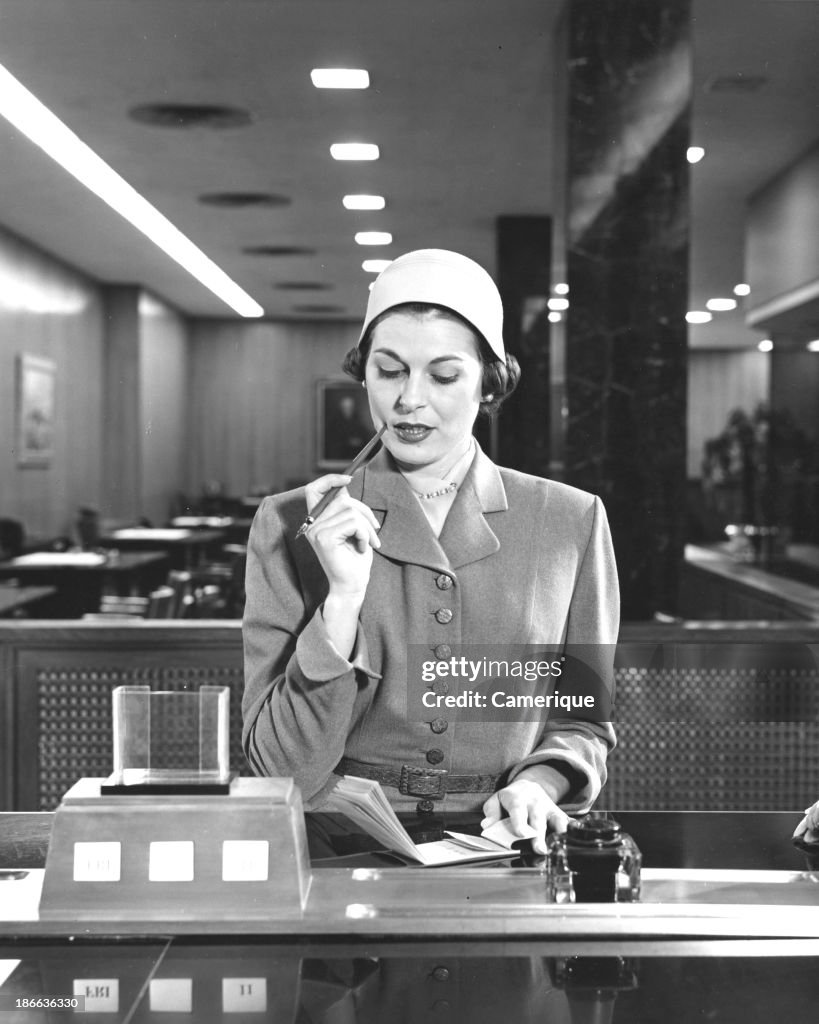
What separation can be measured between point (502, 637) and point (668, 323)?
4.58 ft

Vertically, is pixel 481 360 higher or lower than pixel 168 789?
higher

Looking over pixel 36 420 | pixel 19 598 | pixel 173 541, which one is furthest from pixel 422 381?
pixel 19 598

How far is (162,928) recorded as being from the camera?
1176 mm

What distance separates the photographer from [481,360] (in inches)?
68.2

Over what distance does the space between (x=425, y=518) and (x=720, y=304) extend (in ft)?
5.48

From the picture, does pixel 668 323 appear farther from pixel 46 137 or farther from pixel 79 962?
pixel 79 962

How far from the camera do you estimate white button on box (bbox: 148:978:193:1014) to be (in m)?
1.02

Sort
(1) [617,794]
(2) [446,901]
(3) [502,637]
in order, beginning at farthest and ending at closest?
1. (1) [617,794]
2. (3) [502,637]
3. (2) [446,901]

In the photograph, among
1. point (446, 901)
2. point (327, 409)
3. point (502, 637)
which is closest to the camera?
point (446, 901)

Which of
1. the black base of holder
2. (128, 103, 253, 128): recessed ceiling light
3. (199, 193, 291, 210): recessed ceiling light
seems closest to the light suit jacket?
the black base of holder

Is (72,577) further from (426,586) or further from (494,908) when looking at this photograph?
(494,908)

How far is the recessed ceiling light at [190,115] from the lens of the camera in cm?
260

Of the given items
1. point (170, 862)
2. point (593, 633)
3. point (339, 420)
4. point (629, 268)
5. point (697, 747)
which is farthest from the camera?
point (697, 747)

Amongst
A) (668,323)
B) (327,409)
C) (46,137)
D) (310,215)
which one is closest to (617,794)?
(668,323)
